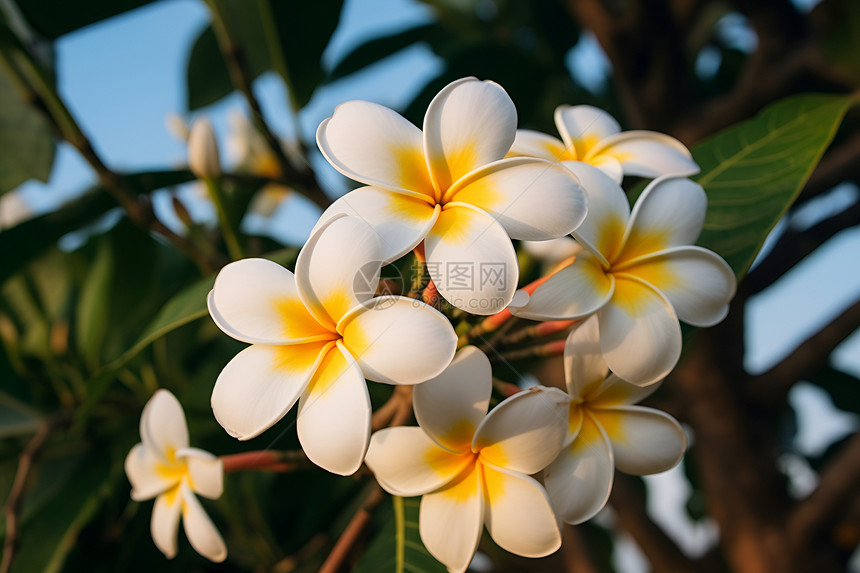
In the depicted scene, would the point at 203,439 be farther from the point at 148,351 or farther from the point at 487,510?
the point at 487,510

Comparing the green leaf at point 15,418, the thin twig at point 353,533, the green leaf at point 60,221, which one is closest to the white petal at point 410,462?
the thin twig at point 353,533

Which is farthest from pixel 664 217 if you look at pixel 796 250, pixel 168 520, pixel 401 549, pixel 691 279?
pixel 796 250

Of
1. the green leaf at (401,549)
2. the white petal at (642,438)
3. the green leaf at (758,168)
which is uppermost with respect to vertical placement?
the green leaf at (758,168)

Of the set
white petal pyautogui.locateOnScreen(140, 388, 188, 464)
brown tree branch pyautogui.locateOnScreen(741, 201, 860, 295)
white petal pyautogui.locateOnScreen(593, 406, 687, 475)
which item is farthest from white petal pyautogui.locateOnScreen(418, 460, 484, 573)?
brown tree branch pyautogui.locateOnScreen(741, 201, 860, 295)

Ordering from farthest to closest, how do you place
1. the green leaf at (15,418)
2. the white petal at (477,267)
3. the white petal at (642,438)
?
the green leaf at (15,418) → the white petal at (642,438) → the white petal at (477,267)

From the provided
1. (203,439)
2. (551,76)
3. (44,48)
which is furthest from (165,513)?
(551,76)

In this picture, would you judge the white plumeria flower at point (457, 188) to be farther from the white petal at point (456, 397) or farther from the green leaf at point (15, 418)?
the green leaf at point (15, 418)
